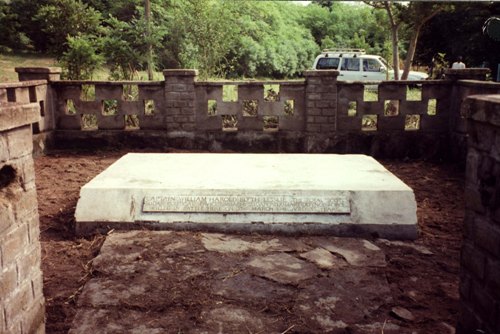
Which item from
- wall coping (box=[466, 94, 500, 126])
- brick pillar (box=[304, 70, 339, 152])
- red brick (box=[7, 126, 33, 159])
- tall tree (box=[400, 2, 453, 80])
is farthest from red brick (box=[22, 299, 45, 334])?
tall tree (box=[400, 2, 453, 80])

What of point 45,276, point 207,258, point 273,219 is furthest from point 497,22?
point 45,276

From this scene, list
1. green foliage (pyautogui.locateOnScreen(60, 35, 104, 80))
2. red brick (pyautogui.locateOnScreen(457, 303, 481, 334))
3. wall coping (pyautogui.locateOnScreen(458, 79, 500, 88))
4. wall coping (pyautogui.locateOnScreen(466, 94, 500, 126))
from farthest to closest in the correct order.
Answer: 1. green foliage (pyautogui.locateOnScreen(60, 35, 104, 80))
2. wall coping (pyautogui.locateOnScreen(458, 79, 500, 88))
3. red brick (pyautogui.locateOnScreen(457, 303, 481, 334))
4. wall coping (pyautogui.locateOnScreen(466, 94, 500, 126))

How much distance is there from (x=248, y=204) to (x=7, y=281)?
2603mm

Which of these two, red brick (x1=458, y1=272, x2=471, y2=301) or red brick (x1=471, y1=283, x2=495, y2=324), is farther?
red brick (x1=458, y1=272, x2=471, y2=301)

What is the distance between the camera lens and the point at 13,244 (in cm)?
265

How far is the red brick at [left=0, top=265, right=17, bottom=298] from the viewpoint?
254 cm

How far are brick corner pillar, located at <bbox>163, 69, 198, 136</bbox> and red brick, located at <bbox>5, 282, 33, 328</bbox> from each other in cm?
592

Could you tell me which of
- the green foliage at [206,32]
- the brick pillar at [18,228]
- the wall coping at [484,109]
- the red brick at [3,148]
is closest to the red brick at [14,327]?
the brick pillar at [18,228]

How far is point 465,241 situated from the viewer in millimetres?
2760

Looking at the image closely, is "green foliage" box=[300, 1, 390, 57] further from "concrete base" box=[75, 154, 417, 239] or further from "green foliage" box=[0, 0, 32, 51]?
"concrete base" box=[75, 154, 417, 239]

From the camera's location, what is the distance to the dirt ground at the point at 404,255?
11.6 ft

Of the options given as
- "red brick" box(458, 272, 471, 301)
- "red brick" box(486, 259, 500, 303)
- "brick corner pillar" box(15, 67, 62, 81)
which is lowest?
"red brick" box(458, 272, 471, 301)

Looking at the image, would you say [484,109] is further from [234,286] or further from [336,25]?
[336,25]

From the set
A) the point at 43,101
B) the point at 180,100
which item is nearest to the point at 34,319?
the point at 180,100
